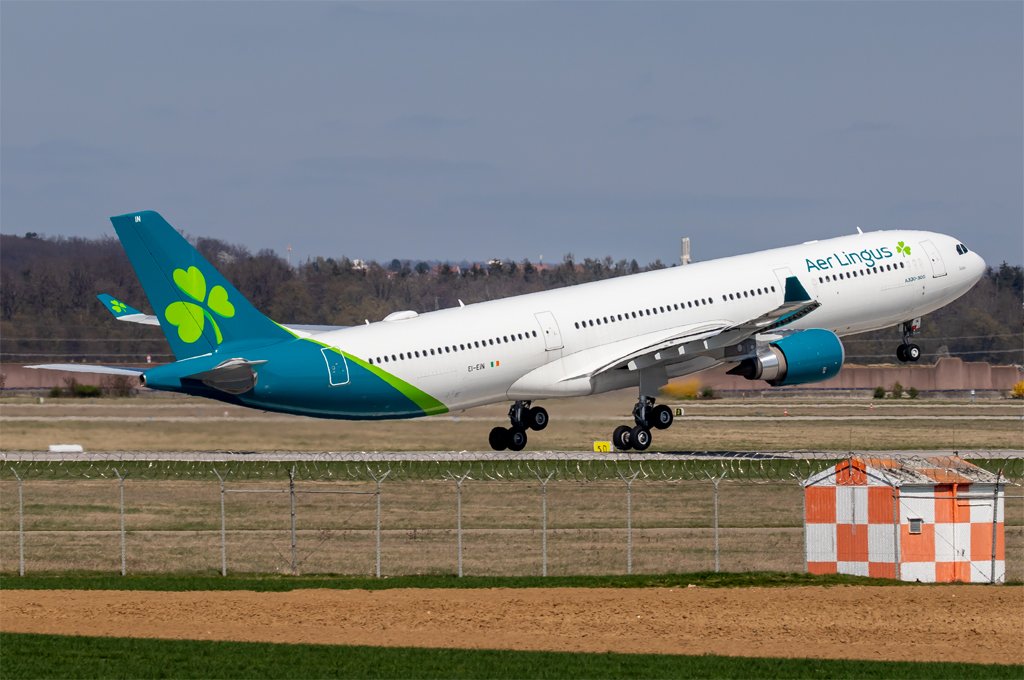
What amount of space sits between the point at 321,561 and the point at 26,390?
228ft

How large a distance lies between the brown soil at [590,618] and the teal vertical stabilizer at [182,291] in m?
15.4

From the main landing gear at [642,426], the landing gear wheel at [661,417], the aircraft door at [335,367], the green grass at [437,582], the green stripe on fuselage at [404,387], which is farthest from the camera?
the landing gear wheel at [661,417]

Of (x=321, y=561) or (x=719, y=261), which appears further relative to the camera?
(x=719, y=261)

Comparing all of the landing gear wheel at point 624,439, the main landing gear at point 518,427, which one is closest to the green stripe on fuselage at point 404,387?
the main landing gear at point 518,427

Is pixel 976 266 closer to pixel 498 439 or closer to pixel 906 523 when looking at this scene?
pixel 498 439

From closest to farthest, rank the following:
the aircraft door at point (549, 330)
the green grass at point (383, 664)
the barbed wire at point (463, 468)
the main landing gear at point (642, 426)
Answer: the green grass at point (383, 664)
the barbed wire at point (463, 468)
the aircraft door at point (549, 330)
the main landing gear at point (642, 426)

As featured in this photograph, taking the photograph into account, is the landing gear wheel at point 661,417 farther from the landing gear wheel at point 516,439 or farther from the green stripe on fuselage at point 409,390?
the green stripe on fuselage at point 409,390

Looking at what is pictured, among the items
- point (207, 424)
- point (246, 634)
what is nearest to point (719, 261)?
point (207, 424)

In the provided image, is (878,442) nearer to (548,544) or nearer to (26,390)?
(548,544)

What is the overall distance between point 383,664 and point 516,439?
30385mm

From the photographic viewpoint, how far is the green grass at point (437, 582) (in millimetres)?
35469

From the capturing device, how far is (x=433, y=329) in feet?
177

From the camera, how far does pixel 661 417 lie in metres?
58.1

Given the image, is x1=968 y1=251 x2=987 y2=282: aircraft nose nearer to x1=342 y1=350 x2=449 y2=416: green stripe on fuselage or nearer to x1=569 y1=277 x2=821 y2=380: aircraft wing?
x1=569 y1=277 x2=821 y2=380: aircraft wing
